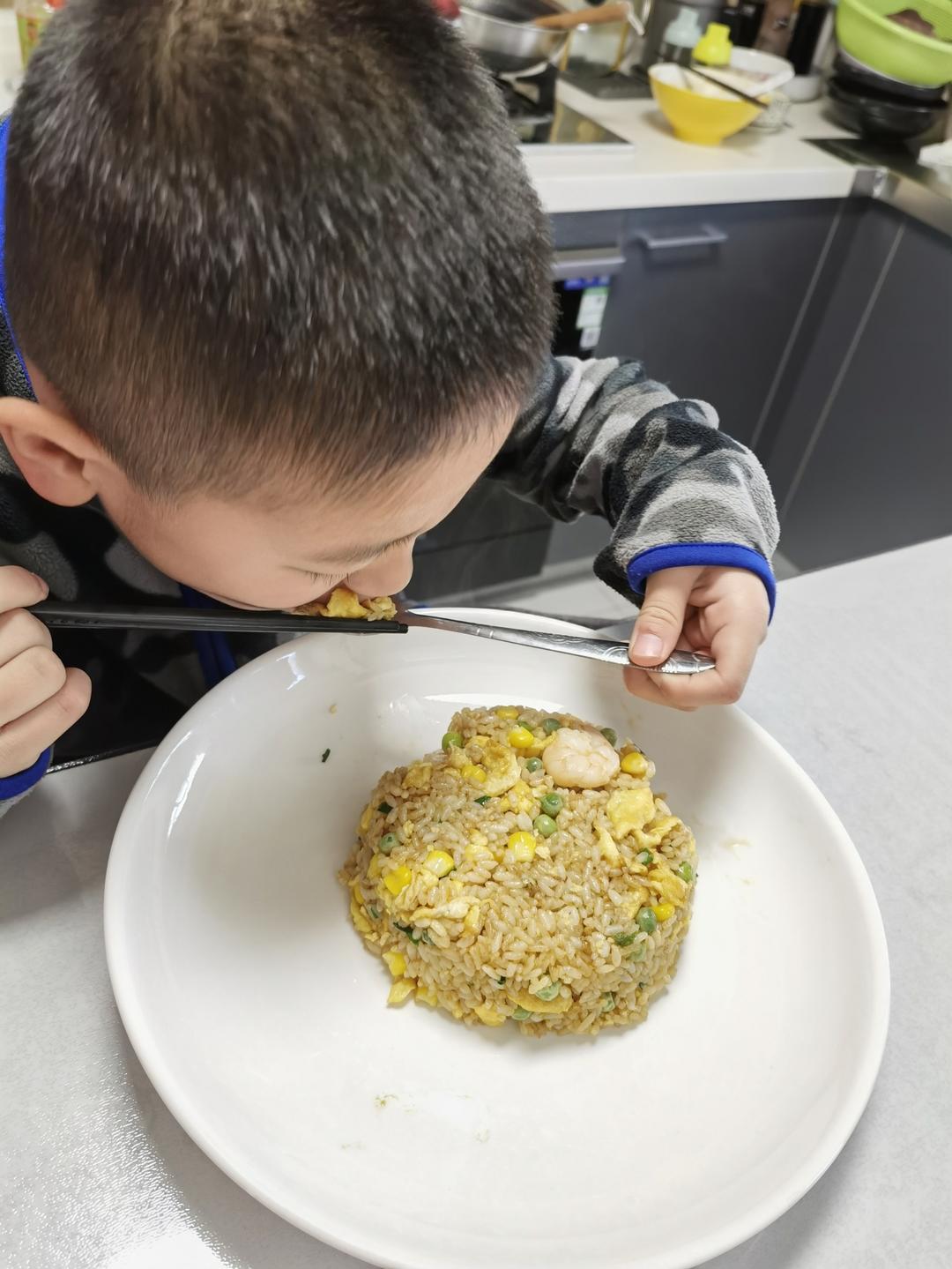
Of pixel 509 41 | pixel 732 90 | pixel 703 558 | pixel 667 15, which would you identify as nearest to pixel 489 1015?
pixel 703 558

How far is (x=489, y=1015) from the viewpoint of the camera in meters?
0.64

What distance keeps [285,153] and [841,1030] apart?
0.59 m

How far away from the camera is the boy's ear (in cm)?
52

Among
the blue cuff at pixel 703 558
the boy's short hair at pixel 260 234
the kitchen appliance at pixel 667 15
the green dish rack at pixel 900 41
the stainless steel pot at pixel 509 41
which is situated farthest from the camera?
the kitchen appliance at pixel 667 15

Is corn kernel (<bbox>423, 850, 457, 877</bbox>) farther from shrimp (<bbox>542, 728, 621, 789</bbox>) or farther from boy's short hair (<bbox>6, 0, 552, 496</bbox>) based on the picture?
boy's short hair (<bbox>6, 0, 552, 496</bbox>)

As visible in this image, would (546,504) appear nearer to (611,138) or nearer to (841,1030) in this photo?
(841,1030)

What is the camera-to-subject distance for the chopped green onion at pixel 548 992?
2.10ft

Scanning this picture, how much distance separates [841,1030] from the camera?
1.99 feet

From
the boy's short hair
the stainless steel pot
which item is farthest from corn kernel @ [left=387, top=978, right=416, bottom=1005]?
the stainless steel pot

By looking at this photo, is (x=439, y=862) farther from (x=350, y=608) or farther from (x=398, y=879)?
(x=350, y=608)

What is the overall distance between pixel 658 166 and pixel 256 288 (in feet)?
4.98

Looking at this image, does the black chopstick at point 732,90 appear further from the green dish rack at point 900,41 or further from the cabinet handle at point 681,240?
the green dish rack at point 900,41

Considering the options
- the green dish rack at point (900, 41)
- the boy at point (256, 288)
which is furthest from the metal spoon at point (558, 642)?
the green dish rack at point (900, 41)

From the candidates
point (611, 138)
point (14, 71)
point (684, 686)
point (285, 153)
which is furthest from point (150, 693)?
point (611, 138)
